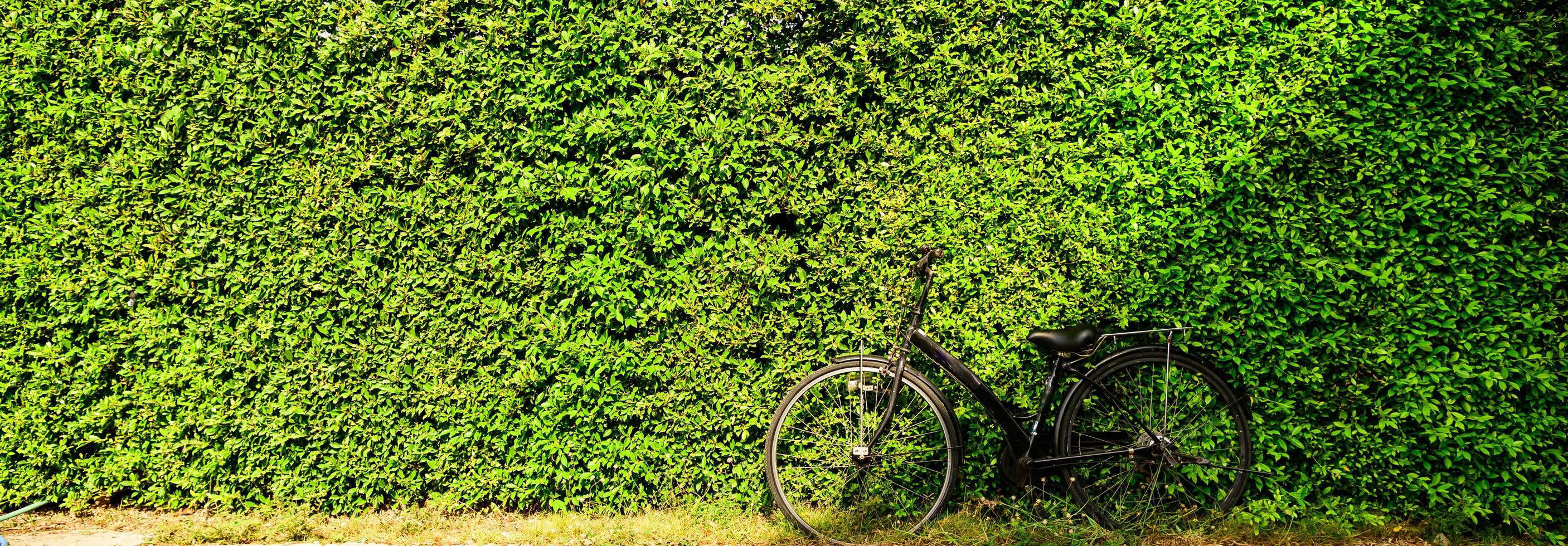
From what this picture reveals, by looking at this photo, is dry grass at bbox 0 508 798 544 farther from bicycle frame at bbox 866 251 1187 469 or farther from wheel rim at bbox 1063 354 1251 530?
wheel rim at bbox 1063 354 1251 530

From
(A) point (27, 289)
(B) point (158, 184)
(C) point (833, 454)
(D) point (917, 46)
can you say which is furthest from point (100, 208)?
(D) point (917, 46)

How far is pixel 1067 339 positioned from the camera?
383 cm

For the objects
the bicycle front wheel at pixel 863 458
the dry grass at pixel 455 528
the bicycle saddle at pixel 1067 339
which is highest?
the bicycle saddle at pixel 1067 339

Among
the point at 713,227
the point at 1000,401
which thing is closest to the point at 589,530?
the point at 713,227

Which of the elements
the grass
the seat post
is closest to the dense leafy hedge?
the grass

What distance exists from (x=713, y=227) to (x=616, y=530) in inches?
61.4

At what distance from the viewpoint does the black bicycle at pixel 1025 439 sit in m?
3.96

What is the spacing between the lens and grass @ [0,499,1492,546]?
3.91 meters

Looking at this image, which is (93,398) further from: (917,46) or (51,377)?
(917,46)

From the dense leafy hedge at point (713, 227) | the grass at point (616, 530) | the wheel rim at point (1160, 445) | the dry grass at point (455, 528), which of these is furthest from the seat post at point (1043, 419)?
the dry grass at point (455, 528)

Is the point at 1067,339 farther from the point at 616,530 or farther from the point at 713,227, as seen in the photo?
the point at 616,530

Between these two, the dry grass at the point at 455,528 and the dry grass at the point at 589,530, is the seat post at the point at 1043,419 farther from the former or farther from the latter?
the dry grass at the point at 455,528

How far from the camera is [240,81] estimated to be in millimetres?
4176

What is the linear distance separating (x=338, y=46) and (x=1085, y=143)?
3715 millimetres
